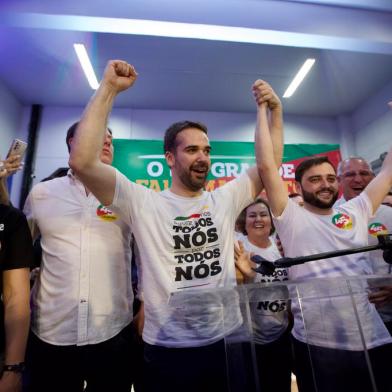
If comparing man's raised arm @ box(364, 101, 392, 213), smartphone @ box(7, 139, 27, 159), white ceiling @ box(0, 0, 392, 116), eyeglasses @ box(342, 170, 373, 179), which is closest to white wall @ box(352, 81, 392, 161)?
white ceiling @ box(0, 0, 392, 116)

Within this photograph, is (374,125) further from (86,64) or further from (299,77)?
(86,64)

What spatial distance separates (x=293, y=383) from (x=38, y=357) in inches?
35.6

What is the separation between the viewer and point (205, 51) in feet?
11.1

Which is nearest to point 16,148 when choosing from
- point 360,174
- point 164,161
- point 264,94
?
point 264,94

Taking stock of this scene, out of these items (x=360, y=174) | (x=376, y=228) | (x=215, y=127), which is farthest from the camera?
(x=215, y=127)

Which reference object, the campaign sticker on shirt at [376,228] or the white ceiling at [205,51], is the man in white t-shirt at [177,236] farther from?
the white ceiling at [205,51]

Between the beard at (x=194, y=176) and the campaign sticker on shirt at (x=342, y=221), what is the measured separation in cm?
61

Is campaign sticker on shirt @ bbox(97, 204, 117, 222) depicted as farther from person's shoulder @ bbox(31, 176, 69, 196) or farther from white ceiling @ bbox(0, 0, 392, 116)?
white ceiling @ bbox(0, 0, 392, 116)

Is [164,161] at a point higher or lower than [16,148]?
higher

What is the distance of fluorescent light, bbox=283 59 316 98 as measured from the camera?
3.61m

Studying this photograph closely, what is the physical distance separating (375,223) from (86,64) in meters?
3.40

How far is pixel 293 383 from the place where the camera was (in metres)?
0.78

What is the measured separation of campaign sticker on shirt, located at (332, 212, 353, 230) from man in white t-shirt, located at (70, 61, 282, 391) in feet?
1.23

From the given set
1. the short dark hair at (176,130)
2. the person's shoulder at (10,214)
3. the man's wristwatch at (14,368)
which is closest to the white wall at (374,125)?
the short dark hair at (176,130)
